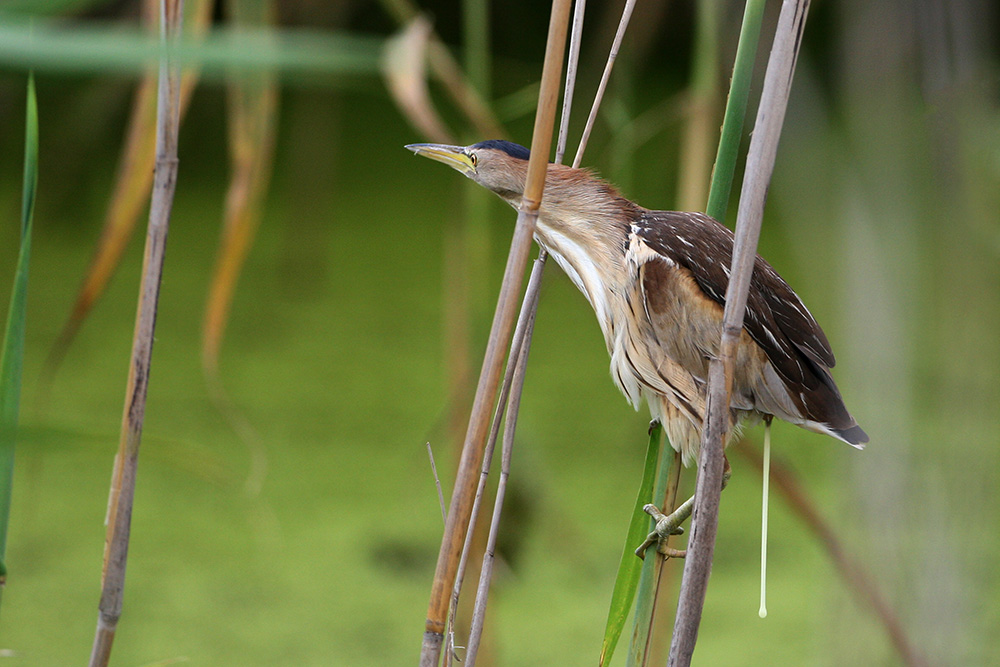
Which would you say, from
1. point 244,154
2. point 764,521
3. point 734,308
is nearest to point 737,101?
point 734,308

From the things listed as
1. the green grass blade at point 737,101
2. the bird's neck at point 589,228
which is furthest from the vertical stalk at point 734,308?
the bird's neck at point 589,228

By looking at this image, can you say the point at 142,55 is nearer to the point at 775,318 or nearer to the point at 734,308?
the point at 734,308

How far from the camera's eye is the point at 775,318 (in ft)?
1.89

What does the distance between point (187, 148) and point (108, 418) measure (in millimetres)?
1240

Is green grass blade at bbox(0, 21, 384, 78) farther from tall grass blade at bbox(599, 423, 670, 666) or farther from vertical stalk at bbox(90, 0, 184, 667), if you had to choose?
tall grass blade at bbox(599, 423, 670, 666)

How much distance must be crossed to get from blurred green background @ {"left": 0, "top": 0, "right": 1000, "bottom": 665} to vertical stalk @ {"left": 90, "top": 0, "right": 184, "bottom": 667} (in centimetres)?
7

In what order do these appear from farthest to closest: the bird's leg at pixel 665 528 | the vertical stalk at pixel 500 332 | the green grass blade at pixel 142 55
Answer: the bird's leg at pixel 665 528, the vertical stalk at pixel 500 332, the green grass blade at pixel 142 55

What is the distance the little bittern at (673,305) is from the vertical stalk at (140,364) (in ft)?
0.59

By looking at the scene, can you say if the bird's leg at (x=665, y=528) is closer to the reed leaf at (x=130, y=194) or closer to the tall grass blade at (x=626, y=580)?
the tall grass blade at (x=626, y=580)

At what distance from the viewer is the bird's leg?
0.56m

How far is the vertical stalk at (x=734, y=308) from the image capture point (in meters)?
0.44

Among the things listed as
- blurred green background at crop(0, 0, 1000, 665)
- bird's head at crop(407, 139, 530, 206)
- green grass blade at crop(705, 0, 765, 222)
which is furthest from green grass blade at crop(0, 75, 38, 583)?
green grass blade at crop(705, 0, 765, 222)

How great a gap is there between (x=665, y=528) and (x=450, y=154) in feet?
0.95

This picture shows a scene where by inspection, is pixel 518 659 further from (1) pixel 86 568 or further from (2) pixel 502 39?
(2) pixel 502 39
